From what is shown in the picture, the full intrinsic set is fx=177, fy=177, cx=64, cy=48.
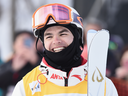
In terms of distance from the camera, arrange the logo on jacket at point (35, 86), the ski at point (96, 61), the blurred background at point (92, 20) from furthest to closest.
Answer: the blurred background at point (92, 20) < the logo on jacket at point (35, 86) < the ski at point (96, 61)

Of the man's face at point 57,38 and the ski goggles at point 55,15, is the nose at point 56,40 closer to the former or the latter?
the man's face at point 57,38

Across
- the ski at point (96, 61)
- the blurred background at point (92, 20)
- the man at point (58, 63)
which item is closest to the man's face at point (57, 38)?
the man at point (58, 63)

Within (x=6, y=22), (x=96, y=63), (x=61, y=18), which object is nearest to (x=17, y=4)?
A: (x=6, y=22)

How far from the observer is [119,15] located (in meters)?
5.18

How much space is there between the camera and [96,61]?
4.94 ft

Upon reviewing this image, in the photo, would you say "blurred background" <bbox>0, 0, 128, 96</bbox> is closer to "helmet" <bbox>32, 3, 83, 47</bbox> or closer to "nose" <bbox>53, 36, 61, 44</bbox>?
"helmet" <bbox>32, 3, 83, 47</bbox>

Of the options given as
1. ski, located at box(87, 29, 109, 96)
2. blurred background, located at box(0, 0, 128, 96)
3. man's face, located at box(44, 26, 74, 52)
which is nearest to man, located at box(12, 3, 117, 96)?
man's face, located at box(44, 26, 74, 52)

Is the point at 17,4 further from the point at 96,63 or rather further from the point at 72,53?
the point at 96,63

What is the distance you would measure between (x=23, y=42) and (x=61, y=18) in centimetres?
363

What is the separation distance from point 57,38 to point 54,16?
0.73 feet

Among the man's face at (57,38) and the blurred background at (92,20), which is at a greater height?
the man's face at (57,38)

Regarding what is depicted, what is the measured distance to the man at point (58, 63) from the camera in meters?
1.64

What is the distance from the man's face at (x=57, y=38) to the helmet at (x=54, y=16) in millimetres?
65

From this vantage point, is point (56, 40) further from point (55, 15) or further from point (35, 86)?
point (35, 86)
